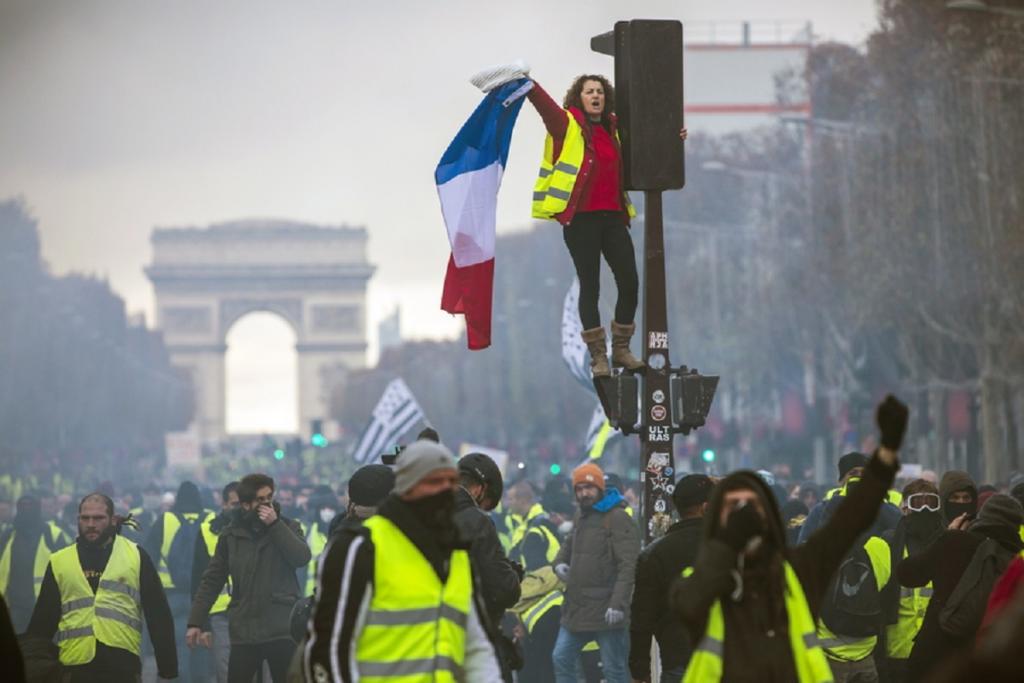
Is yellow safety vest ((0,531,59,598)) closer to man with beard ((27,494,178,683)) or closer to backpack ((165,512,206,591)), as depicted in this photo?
backpack ((165,512,206,591))

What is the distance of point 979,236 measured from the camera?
132 feet

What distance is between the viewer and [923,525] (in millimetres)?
12078

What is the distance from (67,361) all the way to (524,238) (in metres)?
35.6

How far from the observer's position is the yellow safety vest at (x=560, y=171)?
11.5 meters

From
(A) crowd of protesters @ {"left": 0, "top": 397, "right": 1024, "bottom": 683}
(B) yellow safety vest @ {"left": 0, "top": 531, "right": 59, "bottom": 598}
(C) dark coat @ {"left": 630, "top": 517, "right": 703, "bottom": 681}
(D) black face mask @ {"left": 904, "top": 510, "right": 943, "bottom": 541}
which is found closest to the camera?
(A) crowd of protesters @ {"left": 0, "top": 397, "right": 1024, "bottom": 683}

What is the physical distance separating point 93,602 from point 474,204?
9.42ft

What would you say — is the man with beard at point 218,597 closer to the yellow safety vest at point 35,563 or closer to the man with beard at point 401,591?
the yellow safety vest at point 35,563

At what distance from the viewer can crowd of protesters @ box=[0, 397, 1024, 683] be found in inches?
290

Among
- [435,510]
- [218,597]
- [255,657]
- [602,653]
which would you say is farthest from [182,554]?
[435,510]

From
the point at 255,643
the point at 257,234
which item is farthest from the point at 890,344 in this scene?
the point at 257,234

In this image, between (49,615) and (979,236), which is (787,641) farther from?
(979,236)

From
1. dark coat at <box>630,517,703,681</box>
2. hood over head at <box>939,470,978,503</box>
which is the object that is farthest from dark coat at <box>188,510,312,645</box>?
dark coat at <box>630,517,703,681</box>

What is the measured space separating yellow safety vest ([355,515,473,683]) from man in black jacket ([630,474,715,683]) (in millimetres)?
2065

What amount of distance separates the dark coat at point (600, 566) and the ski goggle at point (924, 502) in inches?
114
